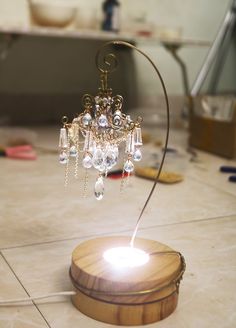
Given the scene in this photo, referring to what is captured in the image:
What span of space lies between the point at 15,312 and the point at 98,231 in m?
0.29

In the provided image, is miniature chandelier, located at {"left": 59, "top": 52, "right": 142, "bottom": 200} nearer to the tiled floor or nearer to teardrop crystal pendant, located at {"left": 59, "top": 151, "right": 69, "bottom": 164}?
teardrop crystal pendant, located at {"left": 59, "top": 151, "right": 69, "bottom": 164}

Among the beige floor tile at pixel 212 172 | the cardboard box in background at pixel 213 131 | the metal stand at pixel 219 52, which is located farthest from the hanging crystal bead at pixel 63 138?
the metal stand at pixel 219 52

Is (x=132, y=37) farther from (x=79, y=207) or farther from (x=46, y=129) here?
(x=79, y=207)

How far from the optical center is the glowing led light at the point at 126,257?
0.59 meters

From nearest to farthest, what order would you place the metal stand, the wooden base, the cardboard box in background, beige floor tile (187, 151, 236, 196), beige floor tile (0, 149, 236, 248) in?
the wooden base < beige floor tile (0, 149, 236, 248) < beige floor tile (187, 151, 236, 196) < the cardboard box in background < the metal stand

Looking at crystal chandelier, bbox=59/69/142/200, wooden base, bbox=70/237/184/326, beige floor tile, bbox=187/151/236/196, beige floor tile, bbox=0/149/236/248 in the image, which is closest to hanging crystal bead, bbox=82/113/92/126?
crystal chandelier, bbox=59/69/142/200

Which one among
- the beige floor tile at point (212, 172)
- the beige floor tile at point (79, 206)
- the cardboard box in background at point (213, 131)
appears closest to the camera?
the beige floor tile at point (79, 206)

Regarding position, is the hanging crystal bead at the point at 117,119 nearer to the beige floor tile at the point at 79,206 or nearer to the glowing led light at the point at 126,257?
the glowing led light at the point at 126,257

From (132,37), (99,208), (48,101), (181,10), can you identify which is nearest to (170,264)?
(99,208)

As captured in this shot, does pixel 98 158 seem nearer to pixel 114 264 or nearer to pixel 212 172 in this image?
pixel 114 264

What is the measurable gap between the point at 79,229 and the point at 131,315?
1.02ft

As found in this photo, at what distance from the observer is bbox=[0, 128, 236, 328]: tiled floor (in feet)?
1.95

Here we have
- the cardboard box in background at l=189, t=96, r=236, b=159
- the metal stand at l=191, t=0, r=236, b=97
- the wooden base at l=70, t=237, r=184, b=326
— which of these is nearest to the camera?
the wooden base at l=70, t=237, r=184, b=326

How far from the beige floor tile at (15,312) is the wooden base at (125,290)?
5cm
